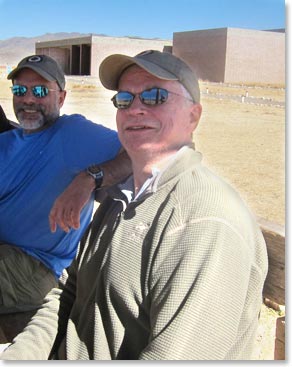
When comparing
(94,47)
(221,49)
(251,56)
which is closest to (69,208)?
(221,49)

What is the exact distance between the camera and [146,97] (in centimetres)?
148

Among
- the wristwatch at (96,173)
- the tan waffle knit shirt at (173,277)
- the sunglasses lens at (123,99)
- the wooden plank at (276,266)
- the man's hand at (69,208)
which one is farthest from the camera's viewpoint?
the wristwatch at (96,173)

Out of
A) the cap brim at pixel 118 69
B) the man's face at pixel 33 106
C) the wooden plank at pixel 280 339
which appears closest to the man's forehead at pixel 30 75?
the man's face at pixel 33 106

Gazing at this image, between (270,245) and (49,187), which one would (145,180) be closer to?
(270,245)

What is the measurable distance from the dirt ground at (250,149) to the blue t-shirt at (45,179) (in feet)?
2.10

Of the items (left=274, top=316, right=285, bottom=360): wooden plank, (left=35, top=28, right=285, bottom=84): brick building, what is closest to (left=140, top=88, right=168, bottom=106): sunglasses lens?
(left=274, top=316, right=285, bottom=360): wooden plank

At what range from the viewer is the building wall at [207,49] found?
39031mm

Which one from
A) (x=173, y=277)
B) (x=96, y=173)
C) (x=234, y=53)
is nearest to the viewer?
(x=173, y=277)

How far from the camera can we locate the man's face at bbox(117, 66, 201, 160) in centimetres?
145

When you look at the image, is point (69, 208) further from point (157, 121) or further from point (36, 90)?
point (36, 90)

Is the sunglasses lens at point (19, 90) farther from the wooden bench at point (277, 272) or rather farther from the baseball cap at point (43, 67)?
the wooden bench at point (277, 272)

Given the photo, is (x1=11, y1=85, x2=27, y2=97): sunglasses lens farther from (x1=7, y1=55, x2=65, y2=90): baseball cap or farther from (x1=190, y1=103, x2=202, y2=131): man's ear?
(x1=190, y1=103, x2=202, y2=131): man's ear

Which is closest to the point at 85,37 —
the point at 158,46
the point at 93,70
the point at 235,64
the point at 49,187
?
the point at 93,70

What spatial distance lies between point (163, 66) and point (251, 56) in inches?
1590
